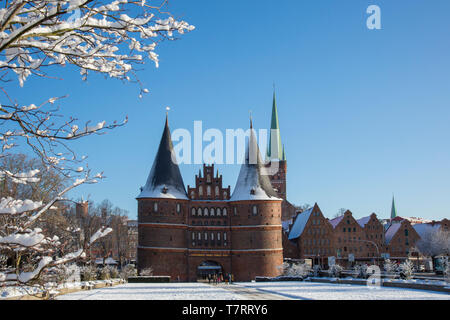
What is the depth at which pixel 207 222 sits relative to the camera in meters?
56.8

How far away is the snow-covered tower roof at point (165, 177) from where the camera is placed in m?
54.1

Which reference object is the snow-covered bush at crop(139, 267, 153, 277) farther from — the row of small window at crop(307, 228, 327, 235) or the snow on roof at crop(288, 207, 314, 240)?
the row of small window at crop(307, 228, 327, 235)

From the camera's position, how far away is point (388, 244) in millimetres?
71625

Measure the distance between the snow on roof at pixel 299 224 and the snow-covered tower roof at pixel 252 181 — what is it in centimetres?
1005

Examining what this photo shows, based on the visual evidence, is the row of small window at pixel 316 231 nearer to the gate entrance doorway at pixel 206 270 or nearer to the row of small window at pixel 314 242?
the row of small window at pixel 314 242

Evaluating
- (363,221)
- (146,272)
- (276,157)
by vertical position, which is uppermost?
(276,157)

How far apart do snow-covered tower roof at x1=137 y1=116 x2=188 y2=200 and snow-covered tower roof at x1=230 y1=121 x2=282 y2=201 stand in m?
6.64

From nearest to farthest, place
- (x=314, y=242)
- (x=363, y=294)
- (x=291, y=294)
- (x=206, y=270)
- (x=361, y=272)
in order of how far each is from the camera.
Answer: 1. (x=363, y=294)
2. (x=291, y=294)
3. (x=361, y=272)
4. (x=206, y=270)
5. (x=314, y=242)

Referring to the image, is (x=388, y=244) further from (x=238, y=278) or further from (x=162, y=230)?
(x=162, y=230)

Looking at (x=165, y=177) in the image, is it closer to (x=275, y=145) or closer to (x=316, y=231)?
(x=316, y=231)

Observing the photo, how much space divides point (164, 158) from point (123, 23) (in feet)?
167

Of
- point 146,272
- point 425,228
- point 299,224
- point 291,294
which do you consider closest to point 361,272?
point 291,294

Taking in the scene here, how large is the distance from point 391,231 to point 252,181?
30.1 meters

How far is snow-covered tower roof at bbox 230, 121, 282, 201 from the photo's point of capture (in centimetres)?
5575
